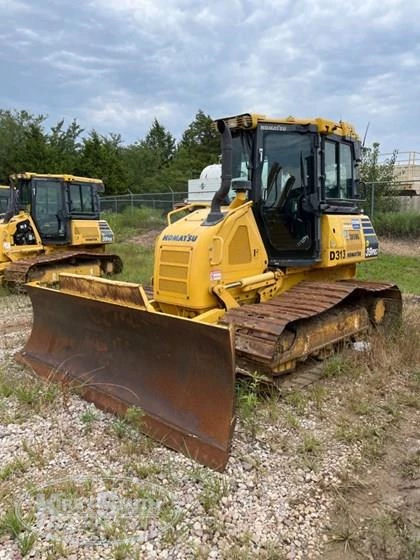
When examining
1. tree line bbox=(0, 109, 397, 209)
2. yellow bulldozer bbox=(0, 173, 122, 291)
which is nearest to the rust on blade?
yellow bulldozer bbox=(0, 173, 122, 291)

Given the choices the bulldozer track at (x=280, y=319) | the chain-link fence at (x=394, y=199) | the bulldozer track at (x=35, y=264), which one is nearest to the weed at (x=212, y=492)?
the bulldozer track at (x=280, y=319)

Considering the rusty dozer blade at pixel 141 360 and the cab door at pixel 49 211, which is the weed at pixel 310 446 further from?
the cab door at pixel 49 211

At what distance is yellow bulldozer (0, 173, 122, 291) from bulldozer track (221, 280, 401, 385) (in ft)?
21.9

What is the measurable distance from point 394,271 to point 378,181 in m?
7.18

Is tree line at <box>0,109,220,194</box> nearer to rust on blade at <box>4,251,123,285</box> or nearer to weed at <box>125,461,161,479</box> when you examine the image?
rust on blade at <box>4,251,123,285</box>

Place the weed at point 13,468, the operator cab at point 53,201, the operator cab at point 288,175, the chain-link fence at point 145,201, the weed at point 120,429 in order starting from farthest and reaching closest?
1. the chain-link fence at point 145,201
2. the operator cab at point 53,201
3. the operator cab at point 288,175
4. the weed at point 120,429
5. the weed at point 13,468

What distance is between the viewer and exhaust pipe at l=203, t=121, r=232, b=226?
15.1 feet

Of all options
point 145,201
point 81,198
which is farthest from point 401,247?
point 145,201

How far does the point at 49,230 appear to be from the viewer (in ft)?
36.9

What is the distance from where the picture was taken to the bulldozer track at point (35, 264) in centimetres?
997

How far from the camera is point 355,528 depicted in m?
2.77

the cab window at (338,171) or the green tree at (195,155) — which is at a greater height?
the green tree at (195,155)

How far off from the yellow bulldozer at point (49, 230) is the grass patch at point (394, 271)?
249 inches

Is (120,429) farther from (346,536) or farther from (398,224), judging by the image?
(398,224)
